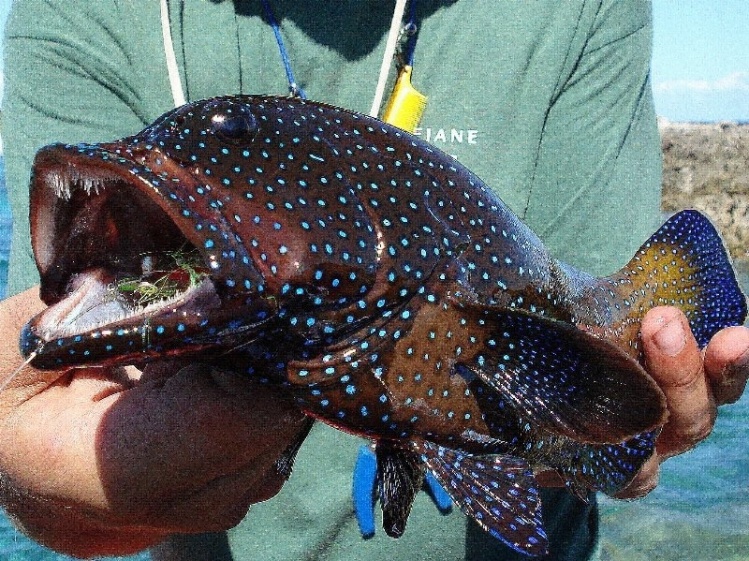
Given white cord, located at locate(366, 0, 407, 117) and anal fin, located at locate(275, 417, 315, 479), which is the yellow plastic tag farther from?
anal fin, located at locate(275, 417, 315, 479)

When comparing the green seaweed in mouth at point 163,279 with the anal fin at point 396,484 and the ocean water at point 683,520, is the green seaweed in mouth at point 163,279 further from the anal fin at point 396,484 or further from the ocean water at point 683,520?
the ocean water at point 683,520

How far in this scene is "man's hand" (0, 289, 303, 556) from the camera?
216 centimetres

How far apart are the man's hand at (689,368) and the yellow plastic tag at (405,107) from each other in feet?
3.80

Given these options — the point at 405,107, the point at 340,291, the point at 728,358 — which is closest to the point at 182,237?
the point at 340,291

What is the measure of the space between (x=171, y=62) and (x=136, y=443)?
5.32 ft

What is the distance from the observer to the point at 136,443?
7.39ft

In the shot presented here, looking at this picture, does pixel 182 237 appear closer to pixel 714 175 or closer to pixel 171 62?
pixel 171 62

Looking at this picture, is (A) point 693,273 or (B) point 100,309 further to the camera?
(A) point 693,273

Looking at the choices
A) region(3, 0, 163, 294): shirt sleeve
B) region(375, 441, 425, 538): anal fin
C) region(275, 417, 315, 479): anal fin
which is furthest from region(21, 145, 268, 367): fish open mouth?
region(3, 0, 163, 294): shirt sleeve

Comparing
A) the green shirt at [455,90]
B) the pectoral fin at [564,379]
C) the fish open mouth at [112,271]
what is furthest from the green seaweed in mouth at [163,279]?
the green shirt at [455,90]

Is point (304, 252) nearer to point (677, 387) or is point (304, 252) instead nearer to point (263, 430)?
point (263, 430)

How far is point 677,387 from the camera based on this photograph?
2.85 m

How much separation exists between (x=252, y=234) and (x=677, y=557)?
7.12 m

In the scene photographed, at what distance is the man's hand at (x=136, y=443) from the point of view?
2162 millimetres
